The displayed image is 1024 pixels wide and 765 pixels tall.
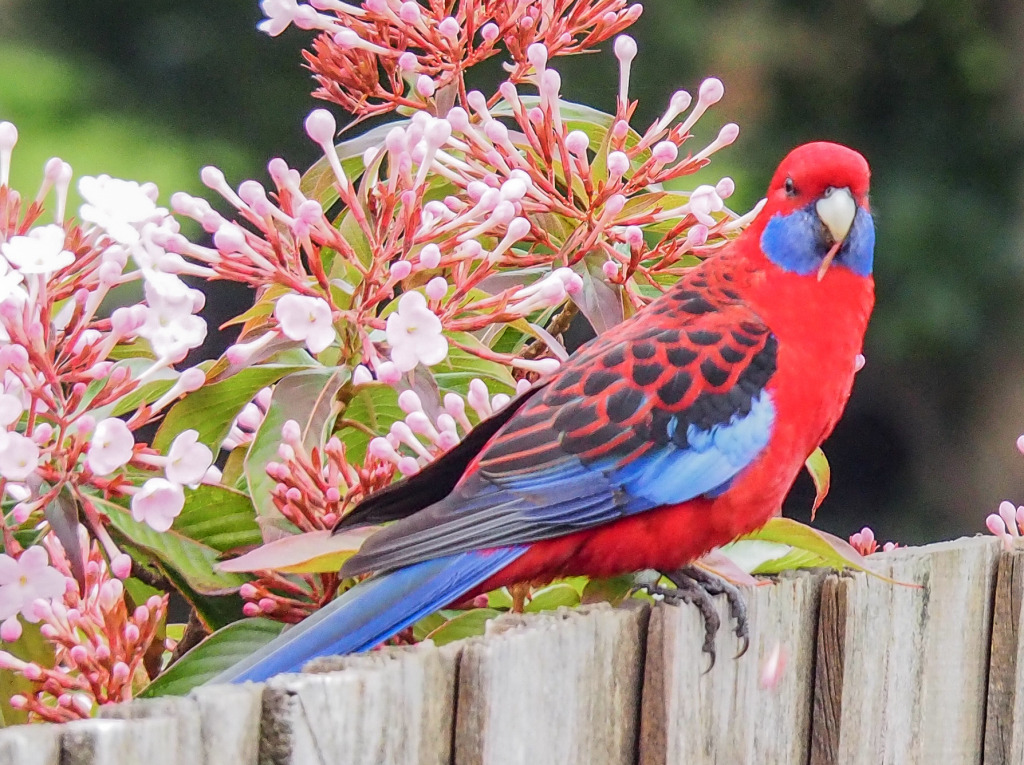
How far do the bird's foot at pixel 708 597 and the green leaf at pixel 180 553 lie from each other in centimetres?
35

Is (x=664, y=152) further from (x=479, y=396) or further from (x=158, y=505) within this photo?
(x=158, y=505)

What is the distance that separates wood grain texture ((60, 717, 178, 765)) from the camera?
2.27ft

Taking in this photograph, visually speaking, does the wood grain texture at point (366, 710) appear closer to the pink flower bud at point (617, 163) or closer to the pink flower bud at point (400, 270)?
the pink flower bud at point (400, 270)

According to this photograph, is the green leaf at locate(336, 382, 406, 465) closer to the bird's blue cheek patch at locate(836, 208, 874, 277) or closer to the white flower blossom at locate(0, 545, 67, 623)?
the white flower blossom at locate(0, 545, 67, 623)

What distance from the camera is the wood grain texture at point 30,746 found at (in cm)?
66

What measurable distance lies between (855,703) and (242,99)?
470cm

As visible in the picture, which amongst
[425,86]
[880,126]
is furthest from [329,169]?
[880,126]

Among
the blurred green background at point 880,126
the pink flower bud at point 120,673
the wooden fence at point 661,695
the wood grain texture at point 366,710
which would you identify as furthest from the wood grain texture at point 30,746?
the blurred green background at point 880,126

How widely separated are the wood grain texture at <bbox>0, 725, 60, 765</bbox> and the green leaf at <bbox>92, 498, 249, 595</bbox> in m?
0.35

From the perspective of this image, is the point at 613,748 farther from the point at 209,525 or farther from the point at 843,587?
the point at 209,525

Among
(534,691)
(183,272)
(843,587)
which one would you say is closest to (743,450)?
(843,587)

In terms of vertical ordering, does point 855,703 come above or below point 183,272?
below

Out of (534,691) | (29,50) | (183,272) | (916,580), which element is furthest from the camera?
(29,50)

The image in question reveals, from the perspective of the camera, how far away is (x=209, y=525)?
1.10m
